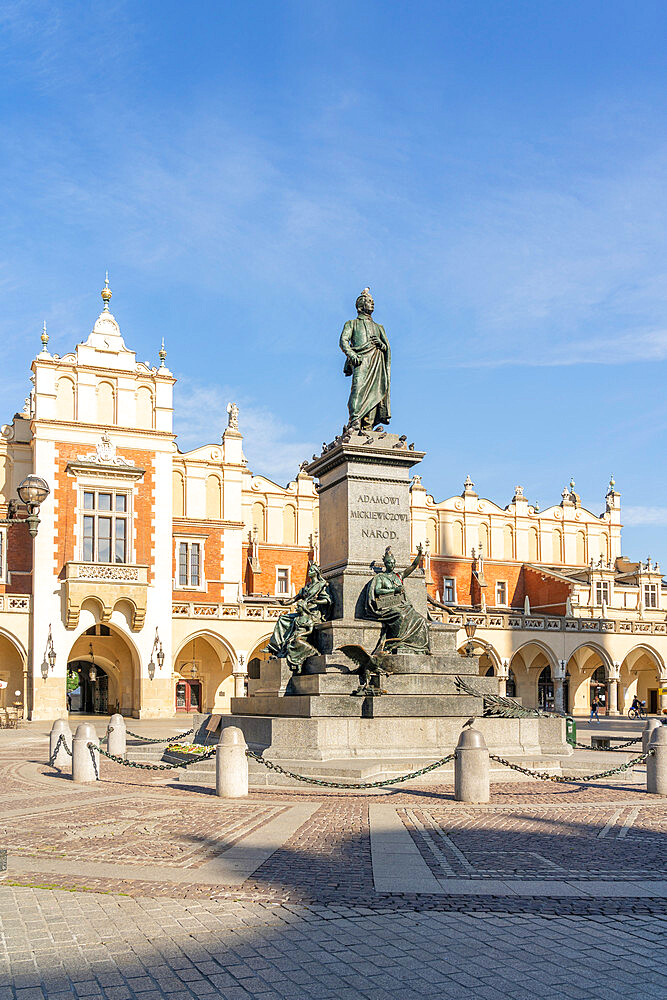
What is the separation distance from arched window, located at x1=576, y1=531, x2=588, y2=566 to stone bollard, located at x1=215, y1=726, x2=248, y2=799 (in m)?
49.8

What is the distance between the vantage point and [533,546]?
192ft

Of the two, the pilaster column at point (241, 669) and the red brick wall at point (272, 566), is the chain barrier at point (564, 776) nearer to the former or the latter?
the pilaster column at point (241, 669)

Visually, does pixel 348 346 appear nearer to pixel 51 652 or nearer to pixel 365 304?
pixel 365 304

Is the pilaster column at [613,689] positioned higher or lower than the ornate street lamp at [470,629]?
lower

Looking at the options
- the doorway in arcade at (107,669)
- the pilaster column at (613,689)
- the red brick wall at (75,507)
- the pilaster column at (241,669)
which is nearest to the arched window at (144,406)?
the red brick wall at (75,507)

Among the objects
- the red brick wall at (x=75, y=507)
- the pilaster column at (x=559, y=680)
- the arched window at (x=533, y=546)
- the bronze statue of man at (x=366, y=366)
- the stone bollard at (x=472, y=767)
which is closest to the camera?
the stone bollard at (x=472, y=767)

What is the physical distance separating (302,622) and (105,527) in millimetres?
24670

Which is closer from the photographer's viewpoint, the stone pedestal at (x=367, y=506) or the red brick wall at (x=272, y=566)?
the stone pedestal at (x=367, y=506)

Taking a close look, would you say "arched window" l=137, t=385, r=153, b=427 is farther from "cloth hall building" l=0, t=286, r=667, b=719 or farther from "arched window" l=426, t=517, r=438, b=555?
"arched window" l=426, t=517, r=438, b=555

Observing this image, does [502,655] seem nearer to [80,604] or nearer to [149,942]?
[80,604]

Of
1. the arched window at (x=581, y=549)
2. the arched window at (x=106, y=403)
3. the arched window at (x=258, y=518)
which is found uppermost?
the arched window at (x=106, y=403)

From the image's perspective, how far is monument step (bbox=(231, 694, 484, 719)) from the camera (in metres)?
14.3

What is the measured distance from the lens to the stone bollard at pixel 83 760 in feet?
46.9

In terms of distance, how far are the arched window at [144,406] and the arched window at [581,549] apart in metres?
29.4
